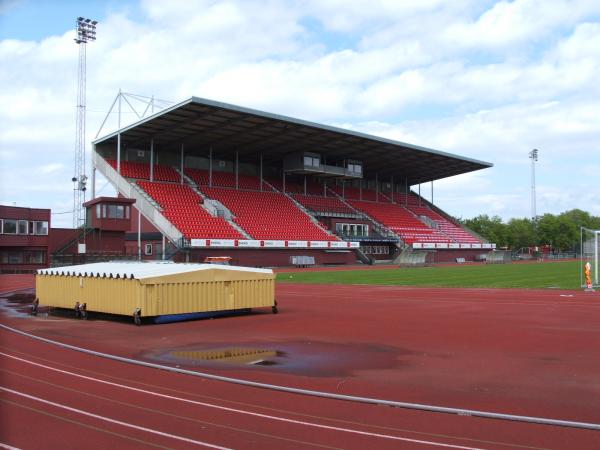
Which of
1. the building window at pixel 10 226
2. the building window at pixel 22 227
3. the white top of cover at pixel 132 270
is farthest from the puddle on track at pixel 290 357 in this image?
the building window at pixel 22 227

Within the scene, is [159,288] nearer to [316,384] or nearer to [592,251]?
[316,384]

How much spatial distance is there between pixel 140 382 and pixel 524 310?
1420cm

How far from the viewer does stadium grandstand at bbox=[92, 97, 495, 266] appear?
166ft

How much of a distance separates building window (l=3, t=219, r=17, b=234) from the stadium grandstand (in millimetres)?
→ 9282

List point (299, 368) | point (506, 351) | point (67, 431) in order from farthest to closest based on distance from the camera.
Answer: point (506, 351) < point (299, 368) < point (67, 431)

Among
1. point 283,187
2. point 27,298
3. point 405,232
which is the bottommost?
point 27,298

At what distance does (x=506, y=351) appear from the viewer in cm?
1203

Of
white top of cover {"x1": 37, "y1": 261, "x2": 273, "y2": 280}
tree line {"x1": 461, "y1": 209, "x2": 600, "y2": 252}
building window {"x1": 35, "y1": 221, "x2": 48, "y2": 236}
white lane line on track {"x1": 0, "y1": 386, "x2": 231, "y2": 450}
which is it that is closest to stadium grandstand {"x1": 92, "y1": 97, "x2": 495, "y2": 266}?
building window {"x1": 35, "y1": 221, "x2": 48, "y2": 236}

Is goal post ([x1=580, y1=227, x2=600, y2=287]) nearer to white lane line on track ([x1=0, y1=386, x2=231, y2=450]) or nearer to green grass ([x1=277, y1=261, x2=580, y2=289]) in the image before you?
green grass ([x1=277, y1=261, x2=580, y2=289])

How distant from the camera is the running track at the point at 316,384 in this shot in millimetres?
6621

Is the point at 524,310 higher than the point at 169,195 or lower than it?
lower

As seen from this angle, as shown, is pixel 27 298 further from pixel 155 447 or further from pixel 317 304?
pixel 155 447

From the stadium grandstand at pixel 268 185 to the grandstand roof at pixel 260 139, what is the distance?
0.11m

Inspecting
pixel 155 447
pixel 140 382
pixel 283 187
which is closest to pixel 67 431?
pixel 155 447
